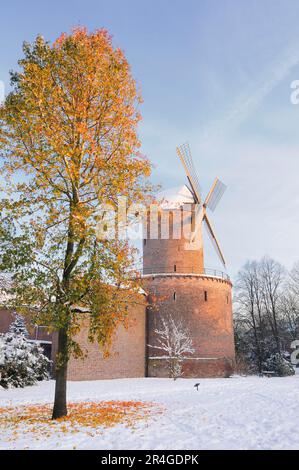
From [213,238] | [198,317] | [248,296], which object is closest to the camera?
[198,317]

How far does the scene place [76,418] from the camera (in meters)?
9.16

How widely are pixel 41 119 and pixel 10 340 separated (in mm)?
14288

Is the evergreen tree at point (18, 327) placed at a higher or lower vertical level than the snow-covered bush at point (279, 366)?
higher

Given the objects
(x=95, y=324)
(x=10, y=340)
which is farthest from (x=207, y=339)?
(x=95, y=324)

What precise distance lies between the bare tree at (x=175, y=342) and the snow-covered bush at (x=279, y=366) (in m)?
8.62

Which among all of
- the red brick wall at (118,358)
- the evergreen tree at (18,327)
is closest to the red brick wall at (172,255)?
the red brick wall at (118,358)

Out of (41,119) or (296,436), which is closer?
(296,436)

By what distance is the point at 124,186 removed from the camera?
951cm

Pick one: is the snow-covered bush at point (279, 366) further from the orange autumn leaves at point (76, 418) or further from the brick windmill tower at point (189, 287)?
the orange autumn leaves at point (76, 418)

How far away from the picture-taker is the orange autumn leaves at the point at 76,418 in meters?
7.85

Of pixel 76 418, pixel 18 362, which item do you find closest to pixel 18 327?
pixel 18 362

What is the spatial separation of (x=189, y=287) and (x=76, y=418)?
21.3 m

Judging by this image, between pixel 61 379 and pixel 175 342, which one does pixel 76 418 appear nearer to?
pixel 61 379
